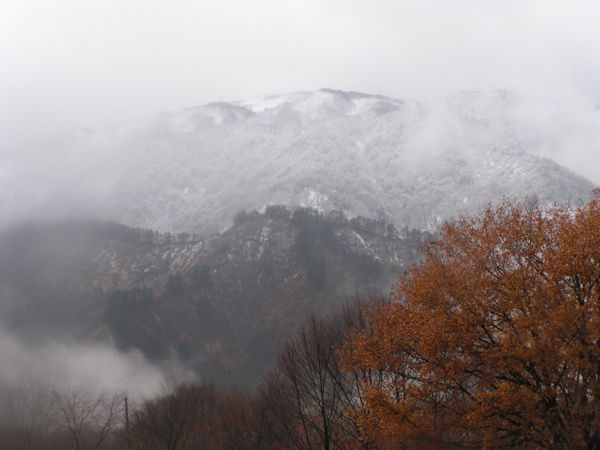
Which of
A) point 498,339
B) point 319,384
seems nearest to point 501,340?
point 498,339

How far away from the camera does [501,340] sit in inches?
937

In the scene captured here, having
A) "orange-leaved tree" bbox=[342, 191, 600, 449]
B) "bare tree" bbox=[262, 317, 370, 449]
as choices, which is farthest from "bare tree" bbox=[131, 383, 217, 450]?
"orange-leaved tree" bbox=[342, 191, 600, 449]

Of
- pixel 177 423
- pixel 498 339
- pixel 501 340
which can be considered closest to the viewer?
pixel 501 340

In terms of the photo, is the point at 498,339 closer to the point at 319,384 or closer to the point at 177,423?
the point at 319,384

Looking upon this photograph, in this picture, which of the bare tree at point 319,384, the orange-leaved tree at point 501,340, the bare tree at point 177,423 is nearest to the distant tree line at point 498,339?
the orange-leaved tree at point 501,340

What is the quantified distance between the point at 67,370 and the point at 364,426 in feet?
602

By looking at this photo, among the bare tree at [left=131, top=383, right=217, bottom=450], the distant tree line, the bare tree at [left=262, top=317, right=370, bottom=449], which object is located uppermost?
the distant tree line

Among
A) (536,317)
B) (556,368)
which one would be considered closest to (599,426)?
(556,368)

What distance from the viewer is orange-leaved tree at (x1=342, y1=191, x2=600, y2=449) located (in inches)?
858

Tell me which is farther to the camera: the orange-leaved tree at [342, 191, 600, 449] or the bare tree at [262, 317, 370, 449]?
the bare tree at [262, 317, 370, 449]

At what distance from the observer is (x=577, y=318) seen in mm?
21516

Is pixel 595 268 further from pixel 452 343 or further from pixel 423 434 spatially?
pixel 423 434

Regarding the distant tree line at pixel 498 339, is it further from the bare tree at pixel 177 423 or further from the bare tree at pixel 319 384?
the bare tree at pixel 177 423

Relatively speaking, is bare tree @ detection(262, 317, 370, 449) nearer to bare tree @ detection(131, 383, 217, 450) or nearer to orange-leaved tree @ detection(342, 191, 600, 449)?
orange-leaved tree @ detection(342, 191, 600, 449)
